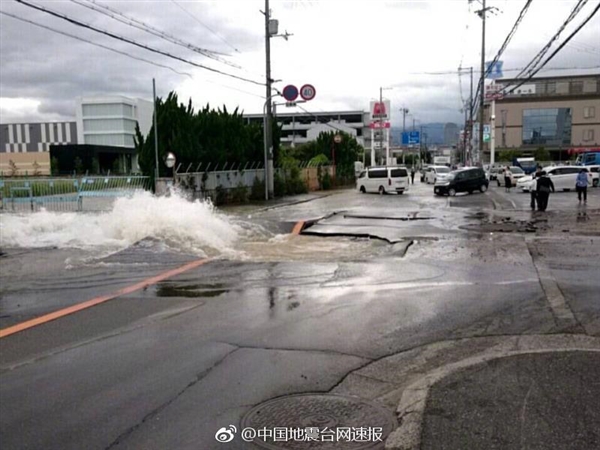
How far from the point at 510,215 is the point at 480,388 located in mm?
18676

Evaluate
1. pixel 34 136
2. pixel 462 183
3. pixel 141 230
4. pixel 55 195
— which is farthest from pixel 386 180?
pixel 34 136

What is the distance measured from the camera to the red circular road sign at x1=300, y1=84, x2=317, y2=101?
37906 mm

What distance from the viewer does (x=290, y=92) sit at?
122 ft

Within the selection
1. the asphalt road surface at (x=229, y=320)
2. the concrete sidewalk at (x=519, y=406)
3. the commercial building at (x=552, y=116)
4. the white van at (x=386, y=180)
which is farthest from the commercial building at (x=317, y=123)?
the concrete sidewalk at (x=519, y=406)

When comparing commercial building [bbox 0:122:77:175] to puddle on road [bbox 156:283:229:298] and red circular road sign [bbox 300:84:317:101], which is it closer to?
red circular road sign [bbox 300:84:317:101]

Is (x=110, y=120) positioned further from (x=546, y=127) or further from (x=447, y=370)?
(x=447, y=370)

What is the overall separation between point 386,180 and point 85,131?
231 feet

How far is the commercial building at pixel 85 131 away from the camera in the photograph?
84.4 m

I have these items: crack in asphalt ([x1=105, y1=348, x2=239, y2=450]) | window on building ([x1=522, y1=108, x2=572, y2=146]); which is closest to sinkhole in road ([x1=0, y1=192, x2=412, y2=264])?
crack in asphalt ([x1=105, y1=348, x2=239, y2=450])

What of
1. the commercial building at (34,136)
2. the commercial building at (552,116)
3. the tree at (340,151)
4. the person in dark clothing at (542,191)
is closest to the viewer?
the person in dark clothing at (542,191)

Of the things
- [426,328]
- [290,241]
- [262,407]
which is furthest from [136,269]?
[262,407]

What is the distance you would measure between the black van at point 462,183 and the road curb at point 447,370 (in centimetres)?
3235

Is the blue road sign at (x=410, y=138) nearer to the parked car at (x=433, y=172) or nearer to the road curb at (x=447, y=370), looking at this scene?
the parked car at (x=433, y=172)

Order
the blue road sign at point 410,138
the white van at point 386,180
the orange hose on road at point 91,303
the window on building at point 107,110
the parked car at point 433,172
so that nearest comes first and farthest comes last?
the orange hose on road at point 91,303, the white van at point 386,180, the parked car at point 433,172, the window on building at point 107,110, the blue road sign at point 410,138
